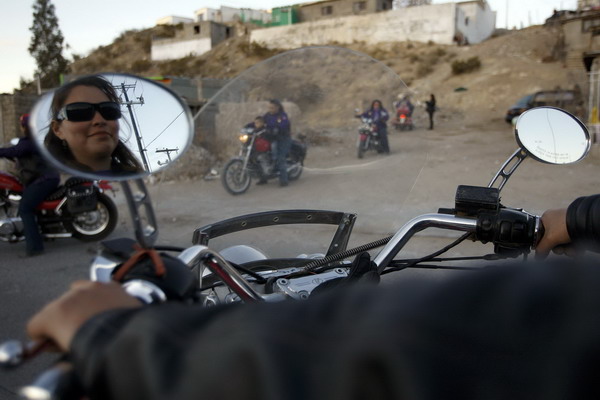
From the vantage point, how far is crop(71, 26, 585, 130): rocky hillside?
2706cm

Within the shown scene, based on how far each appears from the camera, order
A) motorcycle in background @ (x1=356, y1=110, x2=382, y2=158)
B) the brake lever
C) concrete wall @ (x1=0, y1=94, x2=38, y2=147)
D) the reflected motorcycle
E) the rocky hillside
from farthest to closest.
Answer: the rocky hillside
concrete wall @ (x1=0, y1=94, x2=38, y2=147)
the reflected motorcycle
motorcycle in background @ (x1=356, y1=110, x2=382, y2=158)
the brake lever

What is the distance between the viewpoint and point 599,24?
94.4 feet

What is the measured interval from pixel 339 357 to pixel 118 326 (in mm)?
318

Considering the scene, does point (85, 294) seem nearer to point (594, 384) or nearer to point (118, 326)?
point (118, 326)

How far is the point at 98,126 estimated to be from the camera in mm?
1092

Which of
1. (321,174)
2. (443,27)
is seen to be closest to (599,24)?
(443,27)

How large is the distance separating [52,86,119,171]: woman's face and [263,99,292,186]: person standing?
2.19 ft

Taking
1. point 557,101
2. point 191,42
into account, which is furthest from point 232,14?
point 557,101

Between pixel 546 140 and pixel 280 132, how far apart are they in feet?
3.21

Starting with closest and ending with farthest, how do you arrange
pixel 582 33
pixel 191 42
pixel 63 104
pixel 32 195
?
pixel 63 104
pixel 32 195
pixel 582 33
pixel 191 42

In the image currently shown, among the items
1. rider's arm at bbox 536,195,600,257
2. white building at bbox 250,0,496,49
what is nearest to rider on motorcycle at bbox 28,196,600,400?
rider's arm at bbox 536,195,600,257

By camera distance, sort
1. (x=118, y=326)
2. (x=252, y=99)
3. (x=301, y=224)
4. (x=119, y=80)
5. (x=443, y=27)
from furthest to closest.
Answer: (x=443, y=27), (x=301, y=224), (x=252, y=99), (x=119, y=80), (x=118, y=326)

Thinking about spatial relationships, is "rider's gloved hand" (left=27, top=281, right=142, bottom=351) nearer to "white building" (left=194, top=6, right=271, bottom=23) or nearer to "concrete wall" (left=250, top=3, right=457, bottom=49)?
"concrete wall" (left=250, top=3, right=457, bottom=49)

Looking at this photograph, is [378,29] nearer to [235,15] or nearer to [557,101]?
[557,101]
